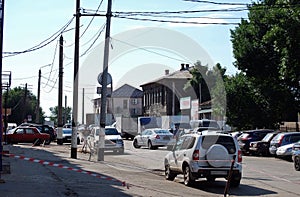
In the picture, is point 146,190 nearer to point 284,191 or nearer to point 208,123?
point 284,191

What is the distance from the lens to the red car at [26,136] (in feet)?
142

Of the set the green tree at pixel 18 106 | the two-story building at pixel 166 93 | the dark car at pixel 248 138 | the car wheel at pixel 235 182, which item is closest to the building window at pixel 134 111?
the two-story building at pixel 166 93

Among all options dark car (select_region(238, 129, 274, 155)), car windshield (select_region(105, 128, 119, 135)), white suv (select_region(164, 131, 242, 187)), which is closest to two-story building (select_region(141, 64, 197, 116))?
dark car (select_region(238, 129, 274, 155))

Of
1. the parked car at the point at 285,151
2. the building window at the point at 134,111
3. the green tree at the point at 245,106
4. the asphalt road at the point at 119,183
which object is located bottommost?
the asphalt road at the point at 119,183

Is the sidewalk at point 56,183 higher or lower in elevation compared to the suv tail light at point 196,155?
lower

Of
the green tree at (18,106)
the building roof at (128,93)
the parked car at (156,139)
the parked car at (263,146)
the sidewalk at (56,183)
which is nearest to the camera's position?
the sidewalk at (56,183)

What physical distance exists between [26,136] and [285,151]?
22277 millimetres

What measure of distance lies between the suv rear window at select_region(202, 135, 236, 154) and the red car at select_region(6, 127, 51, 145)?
28.1 m

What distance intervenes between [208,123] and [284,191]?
112 feet

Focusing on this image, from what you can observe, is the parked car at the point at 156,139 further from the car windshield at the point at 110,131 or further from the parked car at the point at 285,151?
the parked car at the point at 285,151

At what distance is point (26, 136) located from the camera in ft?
143

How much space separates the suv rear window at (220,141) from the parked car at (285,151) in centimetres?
1270

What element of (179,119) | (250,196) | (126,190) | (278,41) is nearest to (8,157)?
(126,190)

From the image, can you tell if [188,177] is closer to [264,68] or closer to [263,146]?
[263,146]
